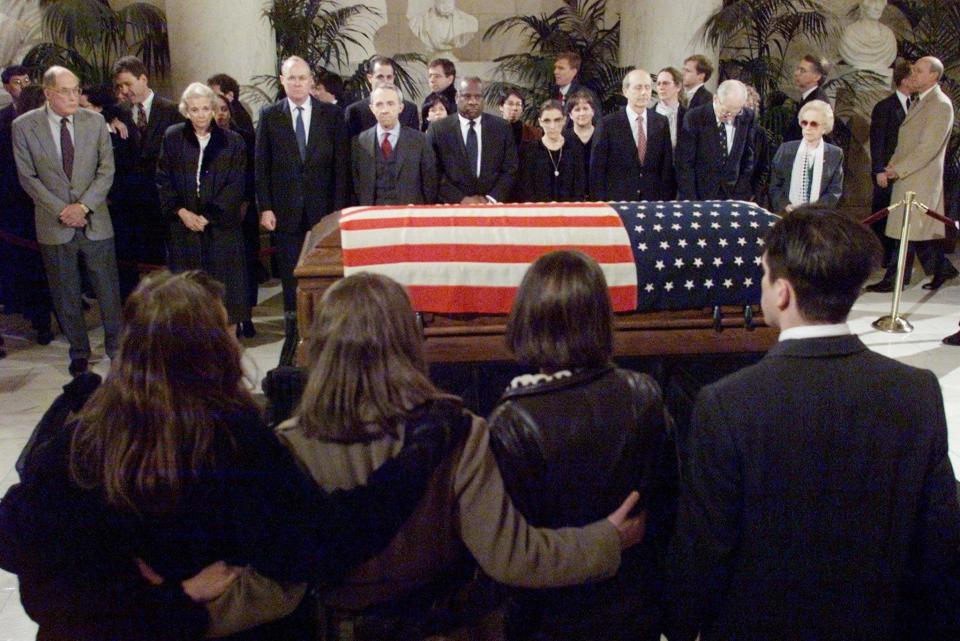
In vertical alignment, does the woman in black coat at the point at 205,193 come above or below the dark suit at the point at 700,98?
below

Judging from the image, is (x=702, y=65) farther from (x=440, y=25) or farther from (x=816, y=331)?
(x=816, y=331)

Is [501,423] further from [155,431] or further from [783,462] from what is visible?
[155,431]

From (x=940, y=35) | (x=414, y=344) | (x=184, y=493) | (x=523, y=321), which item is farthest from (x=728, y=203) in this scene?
(x=940, y=35)

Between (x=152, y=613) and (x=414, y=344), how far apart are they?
61 centimetres

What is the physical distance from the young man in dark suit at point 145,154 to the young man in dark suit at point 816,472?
5130 millimetres

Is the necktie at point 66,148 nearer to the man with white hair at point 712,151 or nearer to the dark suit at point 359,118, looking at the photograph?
the dark suit at point 359,118

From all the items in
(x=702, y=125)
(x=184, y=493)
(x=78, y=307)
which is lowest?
(x=78, y=307)

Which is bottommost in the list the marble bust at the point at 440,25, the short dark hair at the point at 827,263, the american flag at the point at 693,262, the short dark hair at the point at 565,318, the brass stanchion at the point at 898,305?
the brass stanchion at the point at 898,305

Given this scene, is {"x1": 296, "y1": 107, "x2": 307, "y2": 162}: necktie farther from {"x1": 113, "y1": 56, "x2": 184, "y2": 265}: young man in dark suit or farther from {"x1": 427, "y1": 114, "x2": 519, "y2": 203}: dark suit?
{"x1": 113, "y1": 56, "x2": 184, "y2": 265}: young man in dark suit

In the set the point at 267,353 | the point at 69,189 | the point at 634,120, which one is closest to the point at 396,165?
the point at 267,353

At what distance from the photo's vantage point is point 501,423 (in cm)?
173

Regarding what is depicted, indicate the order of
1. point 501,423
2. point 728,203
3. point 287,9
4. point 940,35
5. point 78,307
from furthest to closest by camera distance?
1. point 940,35
2. point 287,9
3. point 78,307
4. point 728,203
5. point 501,423

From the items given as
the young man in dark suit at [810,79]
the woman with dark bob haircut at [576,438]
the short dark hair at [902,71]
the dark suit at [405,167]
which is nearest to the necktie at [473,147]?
the dark suit at [405,167]

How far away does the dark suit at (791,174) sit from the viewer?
5.99 meters
